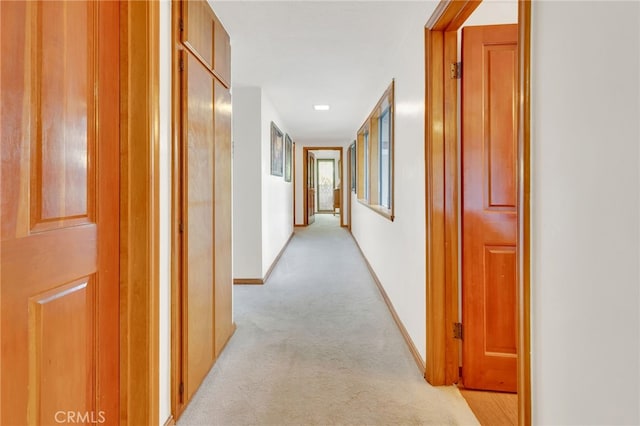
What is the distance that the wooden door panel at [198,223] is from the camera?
1764 mm

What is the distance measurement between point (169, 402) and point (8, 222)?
1.15 m

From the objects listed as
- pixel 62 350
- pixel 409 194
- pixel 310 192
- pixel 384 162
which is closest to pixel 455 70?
pixel 409 194

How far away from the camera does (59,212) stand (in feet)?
3.42

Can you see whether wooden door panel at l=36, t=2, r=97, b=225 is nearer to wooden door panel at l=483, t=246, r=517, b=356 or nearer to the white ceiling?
the white ceiling

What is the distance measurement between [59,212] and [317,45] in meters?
2.32

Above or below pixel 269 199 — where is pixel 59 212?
below

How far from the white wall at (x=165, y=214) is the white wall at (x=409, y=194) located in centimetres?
142

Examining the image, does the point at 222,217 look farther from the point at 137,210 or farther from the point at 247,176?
the point at 247,176

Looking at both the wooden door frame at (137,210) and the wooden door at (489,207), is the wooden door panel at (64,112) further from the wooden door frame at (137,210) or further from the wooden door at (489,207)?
the wooden door at (489,207)

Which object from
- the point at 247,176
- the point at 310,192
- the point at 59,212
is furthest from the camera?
the point at 310,192

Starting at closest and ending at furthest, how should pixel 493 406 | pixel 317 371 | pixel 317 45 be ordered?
pixel 493 406 → pixel 317 371 → pixel 317 45

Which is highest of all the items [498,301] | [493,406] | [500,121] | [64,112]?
[500,121]

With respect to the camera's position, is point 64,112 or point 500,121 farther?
point 500,121
